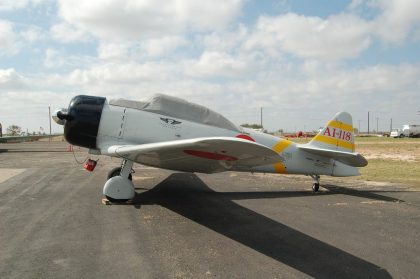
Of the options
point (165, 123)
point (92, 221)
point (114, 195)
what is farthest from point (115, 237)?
point (165, 123)

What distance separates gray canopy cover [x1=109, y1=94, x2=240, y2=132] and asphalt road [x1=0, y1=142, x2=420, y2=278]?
1.97 metres

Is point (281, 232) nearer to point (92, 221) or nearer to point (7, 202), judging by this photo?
point (92, 221)

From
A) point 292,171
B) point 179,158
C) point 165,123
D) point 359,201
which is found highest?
point 165,123

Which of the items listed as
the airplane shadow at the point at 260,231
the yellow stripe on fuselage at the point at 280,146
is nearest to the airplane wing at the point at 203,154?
the airplane shadow at the point at 260,231

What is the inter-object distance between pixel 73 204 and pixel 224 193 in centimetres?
382

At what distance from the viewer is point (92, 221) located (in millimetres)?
5848

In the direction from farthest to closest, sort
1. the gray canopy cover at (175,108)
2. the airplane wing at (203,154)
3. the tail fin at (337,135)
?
the tail fin at (337,135)
the gray canopy cover at (175,108)
the airplane wing at (203,154)

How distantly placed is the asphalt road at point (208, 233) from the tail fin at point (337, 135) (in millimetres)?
1456

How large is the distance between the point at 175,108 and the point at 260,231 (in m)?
3.95

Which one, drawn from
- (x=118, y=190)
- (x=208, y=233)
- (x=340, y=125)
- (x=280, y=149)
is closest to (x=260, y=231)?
(x=208, y=233)

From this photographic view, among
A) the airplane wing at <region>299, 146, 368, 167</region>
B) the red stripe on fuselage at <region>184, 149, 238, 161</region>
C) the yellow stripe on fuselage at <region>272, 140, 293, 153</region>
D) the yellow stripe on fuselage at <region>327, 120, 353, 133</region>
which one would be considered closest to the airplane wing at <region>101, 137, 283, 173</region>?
the red stripe on fuselage at <region>184, 149, 238, 161</region>

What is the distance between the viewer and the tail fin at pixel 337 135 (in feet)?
33.0

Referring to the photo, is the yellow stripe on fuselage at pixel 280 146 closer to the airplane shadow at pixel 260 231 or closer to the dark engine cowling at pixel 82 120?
the airplane shadow at pixel 260 231

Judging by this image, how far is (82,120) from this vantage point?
309 inches
